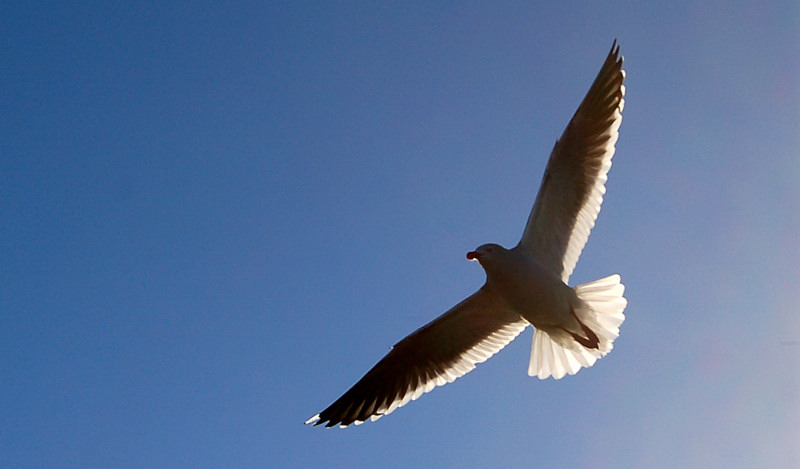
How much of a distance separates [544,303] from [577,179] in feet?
3.75

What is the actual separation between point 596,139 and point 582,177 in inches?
13.5

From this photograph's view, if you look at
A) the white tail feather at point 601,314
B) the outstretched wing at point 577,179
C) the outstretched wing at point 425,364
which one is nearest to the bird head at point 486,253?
the outstretched wing at point 577,179

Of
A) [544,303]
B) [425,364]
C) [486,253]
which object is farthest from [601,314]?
[425,364]

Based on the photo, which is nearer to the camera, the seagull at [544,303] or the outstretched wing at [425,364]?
the seagull at [544,303]

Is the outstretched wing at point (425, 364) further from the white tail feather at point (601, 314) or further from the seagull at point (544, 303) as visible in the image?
the white tail feather at point (601, 314)

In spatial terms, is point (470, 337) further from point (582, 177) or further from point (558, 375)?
point (582, 177)

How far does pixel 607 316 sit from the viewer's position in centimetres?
628

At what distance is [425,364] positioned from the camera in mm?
6996

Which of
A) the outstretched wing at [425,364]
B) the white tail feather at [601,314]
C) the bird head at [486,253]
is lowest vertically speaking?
the white tail feather at [601,314]

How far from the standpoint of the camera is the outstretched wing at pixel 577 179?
20.9ft

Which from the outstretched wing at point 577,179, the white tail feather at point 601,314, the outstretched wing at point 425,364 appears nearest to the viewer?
the white tail feather at point 601,314

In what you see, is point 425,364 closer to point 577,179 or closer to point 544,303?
point 544,303

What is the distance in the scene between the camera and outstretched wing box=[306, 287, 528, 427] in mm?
6828

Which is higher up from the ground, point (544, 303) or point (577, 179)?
point (577, 179)
